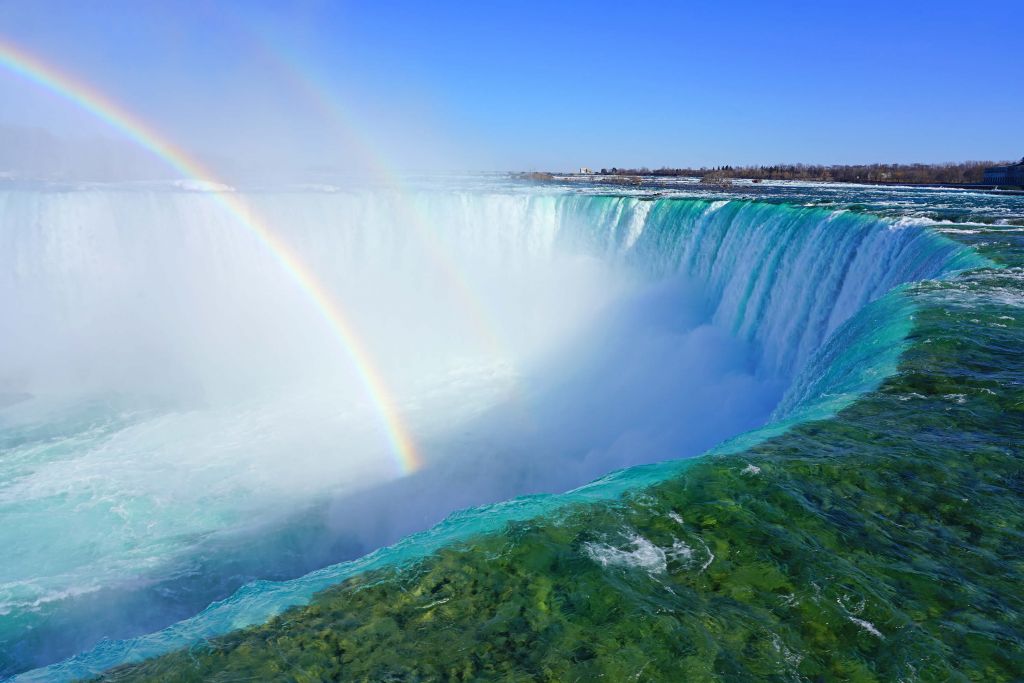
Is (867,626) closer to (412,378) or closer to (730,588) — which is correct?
(730,588)

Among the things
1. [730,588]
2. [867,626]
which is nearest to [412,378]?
[730,588]

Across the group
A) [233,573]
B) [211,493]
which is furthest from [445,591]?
[211,493]

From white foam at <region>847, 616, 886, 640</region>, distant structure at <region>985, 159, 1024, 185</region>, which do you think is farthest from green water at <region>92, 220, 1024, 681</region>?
distant structure at <region>985, 159, 1024, 185</region>

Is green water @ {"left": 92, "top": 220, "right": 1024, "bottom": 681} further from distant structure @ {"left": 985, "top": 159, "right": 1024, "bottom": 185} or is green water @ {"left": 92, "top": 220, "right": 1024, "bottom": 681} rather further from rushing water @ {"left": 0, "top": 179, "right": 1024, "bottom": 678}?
distant structure @ {"left": 985, "top": 159, "right": 1024, "bottom": 185}

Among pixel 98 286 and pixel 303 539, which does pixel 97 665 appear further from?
pixel 98 286

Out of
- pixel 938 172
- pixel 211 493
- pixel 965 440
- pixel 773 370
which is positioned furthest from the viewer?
pixel 938 172

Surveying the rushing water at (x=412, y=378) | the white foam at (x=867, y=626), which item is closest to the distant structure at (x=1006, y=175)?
the rushing water at (x=412, y=378)
